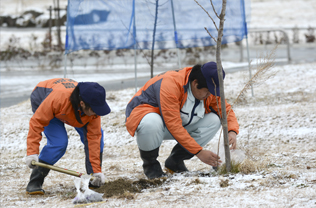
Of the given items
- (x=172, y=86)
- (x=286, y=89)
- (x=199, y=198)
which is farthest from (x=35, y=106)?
(x=286, y=89)

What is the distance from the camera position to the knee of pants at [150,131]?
10.1ft

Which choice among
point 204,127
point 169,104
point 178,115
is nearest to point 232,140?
point 204,127

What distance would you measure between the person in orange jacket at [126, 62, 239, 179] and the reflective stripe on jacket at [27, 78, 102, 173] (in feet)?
1.07

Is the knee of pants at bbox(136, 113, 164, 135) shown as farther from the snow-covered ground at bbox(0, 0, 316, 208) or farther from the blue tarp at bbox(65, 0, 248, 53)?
the blue tarp at bbox(65, 0, 248, 53)

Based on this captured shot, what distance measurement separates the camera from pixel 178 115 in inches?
117

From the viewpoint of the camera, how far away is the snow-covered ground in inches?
97.8

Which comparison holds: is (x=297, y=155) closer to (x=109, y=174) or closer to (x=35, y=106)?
(x=109, y=174)

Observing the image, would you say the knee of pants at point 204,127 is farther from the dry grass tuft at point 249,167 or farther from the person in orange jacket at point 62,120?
the person in orange jacket at point 62,120

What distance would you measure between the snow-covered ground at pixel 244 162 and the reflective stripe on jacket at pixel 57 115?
0.40 meters

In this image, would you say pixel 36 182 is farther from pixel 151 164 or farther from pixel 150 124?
pixel 150 124

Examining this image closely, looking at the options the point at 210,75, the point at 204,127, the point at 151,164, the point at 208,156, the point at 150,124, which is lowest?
the point at 151,164

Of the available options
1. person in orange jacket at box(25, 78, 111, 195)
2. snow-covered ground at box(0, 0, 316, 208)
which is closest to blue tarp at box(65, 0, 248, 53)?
snow-covered ground at box(0, 0, 316, 208)

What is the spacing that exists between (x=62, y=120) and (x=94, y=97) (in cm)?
55

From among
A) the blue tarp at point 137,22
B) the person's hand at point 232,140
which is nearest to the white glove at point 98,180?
the person's hand at point 232,140
